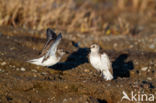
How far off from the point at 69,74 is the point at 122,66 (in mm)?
1553

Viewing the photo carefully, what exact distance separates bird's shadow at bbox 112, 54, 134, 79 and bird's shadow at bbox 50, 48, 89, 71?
30.4 inches

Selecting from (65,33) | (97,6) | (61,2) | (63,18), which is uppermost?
(97,6)

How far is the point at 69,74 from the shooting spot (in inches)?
241

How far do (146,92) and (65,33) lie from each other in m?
4.64

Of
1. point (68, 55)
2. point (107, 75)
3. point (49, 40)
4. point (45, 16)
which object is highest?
point (45, 16)

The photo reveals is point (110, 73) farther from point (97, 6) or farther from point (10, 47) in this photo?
point (97, 6)

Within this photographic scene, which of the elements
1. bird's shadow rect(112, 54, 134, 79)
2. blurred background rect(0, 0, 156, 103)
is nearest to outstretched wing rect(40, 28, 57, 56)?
blurred background rect(0, 0, 156, 103)

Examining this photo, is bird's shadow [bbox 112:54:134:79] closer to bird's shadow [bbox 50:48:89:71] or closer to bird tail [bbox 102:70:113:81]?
bird tail [bbox 102:70:113:81]

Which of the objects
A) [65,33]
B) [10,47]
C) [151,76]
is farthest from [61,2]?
[151,76]

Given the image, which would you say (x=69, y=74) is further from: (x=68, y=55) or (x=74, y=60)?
(x=68, y=55)

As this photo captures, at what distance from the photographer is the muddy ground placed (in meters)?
5.11

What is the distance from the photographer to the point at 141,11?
1374 centimetres

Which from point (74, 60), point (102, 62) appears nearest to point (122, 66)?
point (74, 60)

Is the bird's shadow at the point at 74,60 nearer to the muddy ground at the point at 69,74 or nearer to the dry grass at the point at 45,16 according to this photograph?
the muddy ground at the point at 69,74
